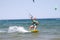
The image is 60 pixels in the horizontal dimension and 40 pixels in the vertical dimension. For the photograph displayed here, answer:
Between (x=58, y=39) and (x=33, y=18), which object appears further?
(x=33, y=18)

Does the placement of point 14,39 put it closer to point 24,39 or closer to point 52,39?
point 24,39

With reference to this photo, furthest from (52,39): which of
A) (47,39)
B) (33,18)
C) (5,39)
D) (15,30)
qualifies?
(15,30)

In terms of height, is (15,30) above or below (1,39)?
below

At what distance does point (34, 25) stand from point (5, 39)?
583 cm

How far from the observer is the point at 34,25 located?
2517 centimetres

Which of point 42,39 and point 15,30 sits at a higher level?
point 42,39

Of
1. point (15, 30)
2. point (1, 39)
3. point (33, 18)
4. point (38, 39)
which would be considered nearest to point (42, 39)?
point (38, 39)

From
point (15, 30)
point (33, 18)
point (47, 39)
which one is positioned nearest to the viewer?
point (47, 39)

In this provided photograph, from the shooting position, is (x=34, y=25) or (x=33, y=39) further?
(x=34, y=25)

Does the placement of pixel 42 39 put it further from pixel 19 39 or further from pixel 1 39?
pixel 1 39

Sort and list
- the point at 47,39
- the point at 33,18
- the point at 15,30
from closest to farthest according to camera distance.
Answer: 1. the point at 47,39
2. the point at 33,18
3. the point at 15,30

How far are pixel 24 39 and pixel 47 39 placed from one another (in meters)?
1.71

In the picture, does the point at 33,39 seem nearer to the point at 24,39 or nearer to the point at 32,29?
the point at 24,39

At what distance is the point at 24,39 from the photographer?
19.7m
